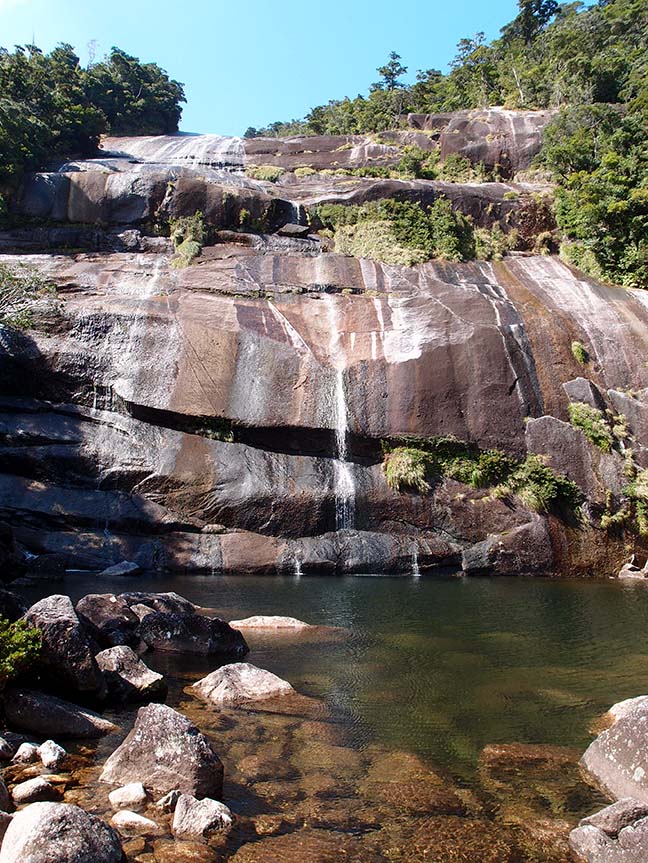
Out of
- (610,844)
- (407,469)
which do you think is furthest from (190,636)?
(407,469)

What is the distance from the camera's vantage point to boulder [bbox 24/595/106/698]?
8.55 meters

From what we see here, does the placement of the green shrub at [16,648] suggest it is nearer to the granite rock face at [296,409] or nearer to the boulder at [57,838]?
the boulder at [57,838]

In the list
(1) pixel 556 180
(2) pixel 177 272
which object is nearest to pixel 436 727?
(2) pixel 177 272

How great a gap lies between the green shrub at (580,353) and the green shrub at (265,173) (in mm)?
24761

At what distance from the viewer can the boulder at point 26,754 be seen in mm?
6891

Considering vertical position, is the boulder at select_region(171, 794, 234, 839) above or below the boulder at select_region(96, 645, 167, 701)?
below

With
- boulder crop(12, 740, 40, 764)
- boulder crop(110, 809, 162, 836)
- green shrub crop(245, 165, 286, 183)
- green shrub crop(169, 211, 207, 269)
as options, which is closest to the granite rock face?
green shrub crop(169, 211, 207, 269)

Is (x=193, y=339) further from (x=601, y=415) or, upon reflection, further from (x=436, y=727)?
(x=436, y=727)

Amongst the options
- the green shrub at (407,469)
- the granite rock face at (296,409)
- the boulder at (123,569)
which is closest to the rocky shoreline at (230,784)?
the boulder at (123,569)

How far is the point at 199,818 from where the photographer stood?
19.3 feet

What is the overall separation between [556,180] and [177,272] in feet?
85.7

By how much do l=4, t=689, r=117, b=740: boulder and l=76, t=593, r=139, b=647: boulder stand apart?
10.2ft

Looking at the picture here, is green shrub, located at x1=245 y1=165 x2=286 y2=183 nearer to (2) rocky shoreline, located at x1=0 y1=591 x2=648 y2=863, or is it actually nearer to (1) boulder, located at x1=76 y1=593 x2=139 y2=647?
(1) boulder, located at x1=76 y1=593 x2=139 y2=647

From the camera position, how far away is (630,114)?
4362 cm
